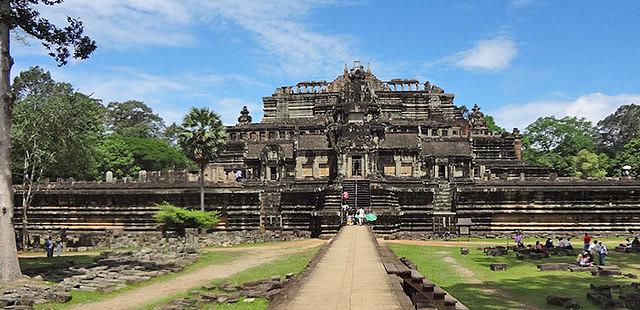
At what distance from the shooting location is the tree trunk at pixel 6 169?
18906mm

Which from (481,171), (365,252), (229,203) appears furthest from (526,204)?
(365,252)

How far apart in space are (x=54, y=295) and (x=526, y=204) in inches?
1209

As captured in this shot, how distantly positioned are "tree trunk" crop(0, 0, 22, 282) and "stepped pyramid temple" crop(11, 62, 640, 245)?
67.8 ft

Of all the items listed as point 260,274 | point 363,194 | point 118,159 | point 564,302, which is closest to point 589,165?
point 363,194

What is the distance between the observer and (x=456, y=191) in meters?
40.2

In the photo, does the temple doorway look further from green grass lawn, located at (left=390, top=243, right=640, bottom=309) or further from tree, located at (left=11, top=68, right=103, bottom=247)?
tree, located at (left=11, top=68, right=103, bottom=247)

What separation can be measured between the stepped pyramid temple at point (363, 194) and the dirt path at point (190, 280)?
25.8ft

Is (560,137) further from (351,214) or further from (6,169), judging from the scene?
(6,169)

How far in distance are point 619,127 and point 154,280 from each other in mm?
88047

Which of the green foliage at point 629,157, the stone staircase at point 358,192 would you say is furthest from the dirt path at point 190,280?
the green foliage at point 629,157

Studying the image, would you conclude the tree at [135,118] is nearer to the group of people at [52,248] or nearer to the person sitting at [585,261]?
the group of people at [52,248]

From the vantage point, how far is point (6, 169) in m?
19.5

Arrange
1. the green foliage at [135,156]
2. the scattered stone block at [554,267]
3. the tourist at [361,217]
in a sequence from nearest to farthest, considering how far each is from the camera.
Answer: the scattered stone block at [554,267]
the tourist at [361,217]
the green foliage at [135,156]

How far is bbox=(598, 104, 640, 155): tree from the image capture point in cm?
8969
